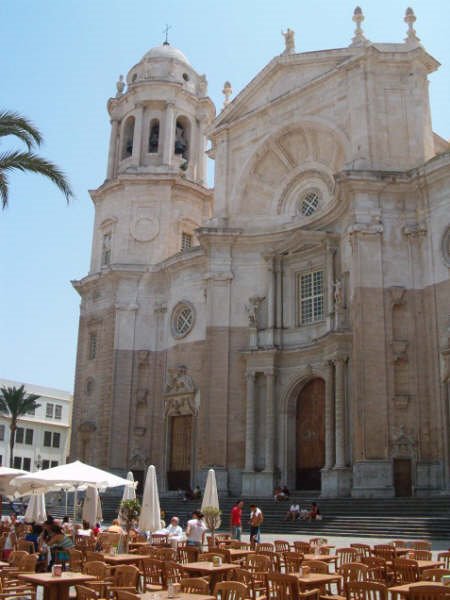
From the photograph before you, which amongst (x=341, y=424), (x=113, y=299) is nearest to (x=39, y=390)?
(x=113, y=299)

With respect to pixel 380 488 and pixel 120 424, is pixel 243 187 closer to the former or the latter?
pixel 120 424

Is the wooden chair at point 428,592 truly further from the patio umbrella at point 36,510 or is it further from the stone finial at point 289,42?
the stone finial at point 289,42

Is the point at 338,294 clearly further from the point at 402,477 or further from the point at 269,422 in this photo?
the point at 402,477

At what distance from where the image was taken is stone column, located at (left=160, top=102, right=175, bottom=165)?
44406 millimetres

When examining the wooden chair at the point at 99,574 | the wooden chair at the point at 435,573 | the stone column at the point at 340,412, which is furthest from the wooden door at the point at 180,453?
the wooden chair at the point at 435,573

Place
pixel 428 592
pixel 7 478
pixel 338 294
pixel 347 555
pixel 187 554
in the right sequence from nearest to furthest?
pixel 428 592
pixel 347 555
pixel 187 554
pixel 7 478
pixel 338 294

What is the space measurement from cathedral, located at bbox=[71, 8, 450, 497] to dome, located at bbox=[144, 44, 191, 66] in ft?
0.64

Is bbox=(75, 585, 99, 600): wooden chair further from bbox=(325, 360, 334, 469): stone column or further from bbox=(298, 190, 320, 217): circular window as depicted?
bbox=(298, 190, 320, 217): circular window

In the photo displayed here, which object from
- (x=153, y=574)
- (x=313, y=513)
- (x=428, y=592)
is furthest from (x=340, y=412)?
(x=428, y=592)

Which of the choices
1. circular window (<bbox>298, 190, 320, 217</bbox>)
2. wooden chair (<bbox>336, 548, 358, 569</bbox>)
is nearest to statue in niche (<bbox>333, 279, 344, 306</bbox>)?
circular window (<bbox>298, 190, 320, 217</bbox>)

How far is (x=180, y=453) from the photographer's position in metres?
38.0

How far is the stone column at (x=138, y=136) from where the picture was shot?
44500 mm

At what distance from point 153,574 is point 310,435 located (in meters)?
21.1

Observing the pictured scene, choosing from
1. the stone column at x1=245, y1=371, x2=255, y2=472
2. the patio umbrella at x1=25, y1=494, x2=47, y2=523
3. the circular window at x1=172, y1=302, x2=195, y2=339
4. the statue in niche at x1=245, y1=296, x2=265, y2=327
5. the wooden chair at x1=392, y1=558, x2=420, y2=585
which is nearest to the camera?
the wooden chair at x1=392, y1=558, x2=420, y2=585
